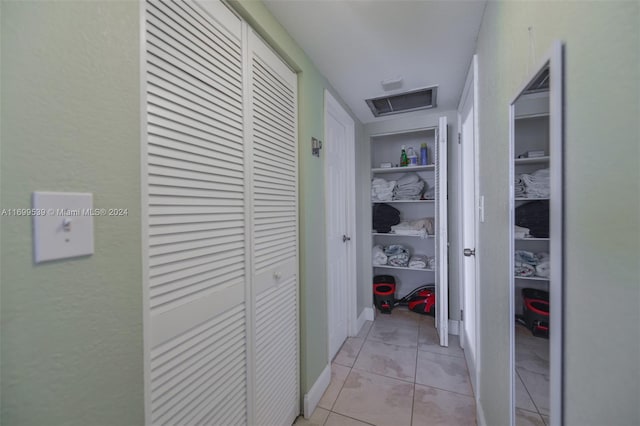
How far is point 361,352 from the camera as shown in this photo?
2312 millimetres

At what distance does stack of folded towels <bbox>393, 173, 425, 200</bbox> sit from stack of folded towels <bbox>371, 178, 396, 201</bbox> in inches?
2.4

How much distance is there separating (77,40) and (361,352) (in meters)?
2.56

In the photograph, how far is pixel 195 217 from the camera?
3.03ft

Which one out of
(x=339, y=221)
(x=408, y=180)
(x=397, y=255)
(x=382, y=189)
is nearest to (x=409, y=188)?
(x=408, y=180)

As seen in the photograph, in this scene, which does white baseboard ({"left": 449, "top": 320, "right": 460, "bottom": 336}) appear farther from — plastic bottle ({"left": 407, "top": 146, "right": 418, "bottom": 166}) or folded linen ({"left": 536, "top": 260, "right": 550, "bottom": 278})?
folded linen ({"left": 536, "top": 260, "right": 550, "bottom": 278})

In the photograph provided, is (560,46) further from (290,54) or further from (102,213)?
(290,54)

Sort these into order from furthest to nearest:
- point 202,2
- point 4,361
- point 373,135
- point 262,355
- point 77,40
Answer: point 373,135 < point 262,355 < point 202,2 < point 77,40 < point 4,361

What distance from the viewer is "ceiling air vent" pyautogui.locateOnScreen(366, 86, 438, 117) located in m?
2.19

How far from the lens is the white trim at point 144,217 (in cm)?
71

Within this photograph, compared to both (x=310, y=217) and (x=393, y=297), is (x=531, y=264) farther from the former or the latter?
(x=393, y=297)

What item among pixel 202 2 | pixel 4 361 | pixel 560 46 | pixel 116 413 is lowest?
pixel 116 413

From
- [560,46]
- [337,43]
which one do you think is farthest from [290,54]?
[560,46]

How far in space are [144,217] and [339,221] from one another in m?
1.83

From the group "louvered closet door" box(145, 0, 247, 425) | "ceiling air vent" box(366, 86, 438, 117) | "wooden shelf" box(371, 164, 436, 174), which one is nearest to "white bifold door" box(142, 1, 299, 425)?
"louvered closet door" box(145, 0, 247, 425)
